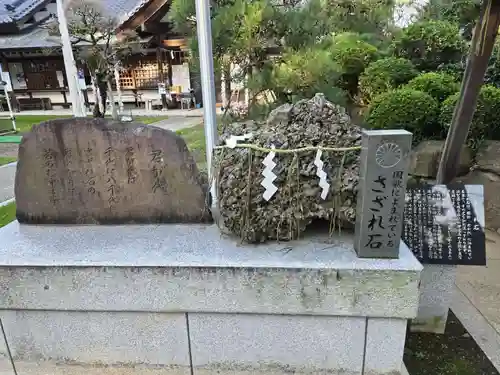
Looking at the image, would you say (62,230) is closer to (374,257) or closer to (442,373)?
(374,257)

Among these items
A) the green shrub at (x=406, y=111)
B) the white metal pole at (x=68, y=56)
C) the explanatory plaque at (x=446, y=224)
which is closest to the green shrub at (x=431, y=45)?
the green shrub at (x=406, y=111)

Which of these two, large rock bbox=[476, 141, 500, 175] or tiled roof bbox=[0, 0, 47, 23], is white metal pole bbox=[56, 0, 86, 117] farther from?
tiled roof bbox=[0, 0, 47, 23]

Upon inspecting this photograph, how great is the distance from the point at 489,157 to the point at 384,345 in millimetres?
3598

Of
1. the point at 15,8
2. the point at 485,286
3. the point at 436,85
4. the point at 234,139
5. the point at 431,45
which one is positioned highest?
the point at 15,8

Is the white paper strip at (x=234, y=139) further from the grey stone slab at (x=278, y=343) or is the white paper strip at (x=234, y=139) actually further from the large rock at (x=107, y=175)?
the grey stone slab at (x=278, y=343)

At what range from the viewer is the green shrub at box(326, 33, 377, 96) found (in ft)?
21.5

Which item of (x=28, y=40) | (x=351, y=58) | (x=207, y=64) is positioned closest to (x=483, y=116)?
(x=351, y=58)

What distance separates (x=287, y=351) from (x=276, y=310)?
0.29 m

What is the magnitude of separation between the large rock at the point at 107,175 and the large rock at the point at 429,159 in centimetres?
347

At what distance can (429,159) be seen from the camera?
485 centimetres

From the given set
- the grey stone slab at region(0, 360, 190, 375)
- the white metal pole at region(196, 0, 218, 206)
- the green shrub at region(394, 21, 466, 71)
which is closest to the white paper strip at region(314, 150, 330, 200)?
the white metal pole at region(196, 0, 218, 206)

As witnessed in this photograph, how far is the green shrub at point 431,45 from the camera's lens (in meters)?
6.32

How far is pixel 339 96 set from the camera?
15.9 ft

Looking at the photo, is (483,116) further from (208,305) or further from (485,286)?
(208,305)
